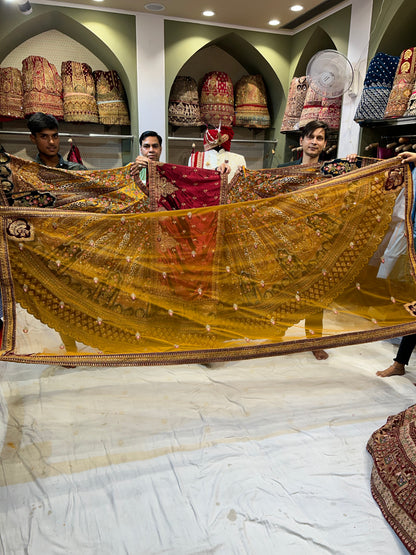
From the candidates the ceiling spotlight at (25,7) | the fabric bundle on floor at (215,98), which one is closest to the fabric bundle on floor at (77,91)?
the ceiling spotlight at (25,7)

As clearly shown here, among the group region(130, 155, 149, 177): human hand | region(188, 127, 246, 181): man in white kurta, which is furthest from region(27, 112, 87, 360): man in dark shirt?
region(188, 127, 246, 181): man in white kurta

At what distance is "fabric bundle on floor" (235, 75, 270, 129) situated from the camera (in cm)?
487

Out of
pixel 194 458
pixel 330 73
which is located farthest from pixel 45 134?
pixel 330 73

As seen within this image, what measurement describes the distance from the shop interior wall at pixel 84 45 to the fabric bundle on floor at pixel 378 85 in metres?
2.42

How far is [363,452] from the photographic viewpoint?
1.87 metres

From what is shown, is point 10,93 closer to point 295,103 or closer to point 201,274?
point 295,103

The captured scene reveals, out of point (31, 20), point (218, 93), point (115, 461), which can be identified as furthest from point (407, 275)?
point (31, 20)

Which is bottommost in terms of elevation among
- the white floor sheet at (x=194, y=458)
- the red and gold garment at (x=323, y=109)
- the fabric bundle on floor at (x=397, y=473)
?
the white floor sheet at (x=194, y=458)

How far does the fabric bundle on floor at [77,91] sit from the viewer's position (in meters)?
4.22

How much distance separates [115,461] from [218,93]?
424cm

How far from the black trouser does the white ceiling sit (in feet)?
11.0

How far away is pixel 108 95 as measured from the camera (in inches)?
174

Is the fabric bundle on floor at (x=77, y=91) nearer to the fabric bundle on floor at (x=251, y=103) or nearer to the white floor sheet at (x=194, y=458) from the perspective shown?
the fabric bundle on floor at (x=251, y=103)

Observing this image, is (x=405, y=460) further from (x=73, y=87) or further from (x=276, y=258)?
(x=73, y=87)
